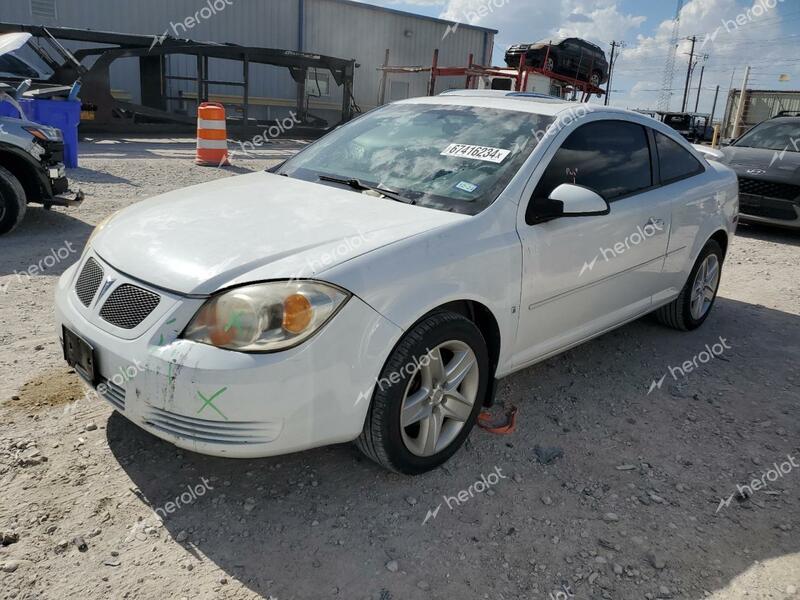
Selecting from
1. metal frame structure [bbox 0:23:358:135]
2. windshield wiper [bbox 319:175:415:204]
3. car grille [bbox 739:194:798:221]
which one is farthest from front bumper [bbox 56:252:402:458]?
metal frame structure [bbox 0:23:358:135]

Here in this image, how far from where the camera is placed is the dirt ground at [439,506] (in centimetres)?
229

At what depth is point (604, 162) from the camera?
12.1ft

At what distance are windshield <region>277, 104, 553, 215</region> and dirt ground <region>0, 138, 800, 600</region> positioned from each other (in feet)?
4.06

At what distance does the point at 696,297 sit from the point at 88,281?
4144 mm

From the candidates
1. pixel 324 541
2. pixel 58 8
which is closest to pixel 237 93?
pixel 58 8

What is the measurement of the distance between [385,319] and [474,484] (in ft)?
3.06

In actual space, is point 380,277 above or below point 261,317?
above

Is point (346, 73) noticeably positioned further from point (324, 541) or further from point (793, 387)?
point (324, 541)
